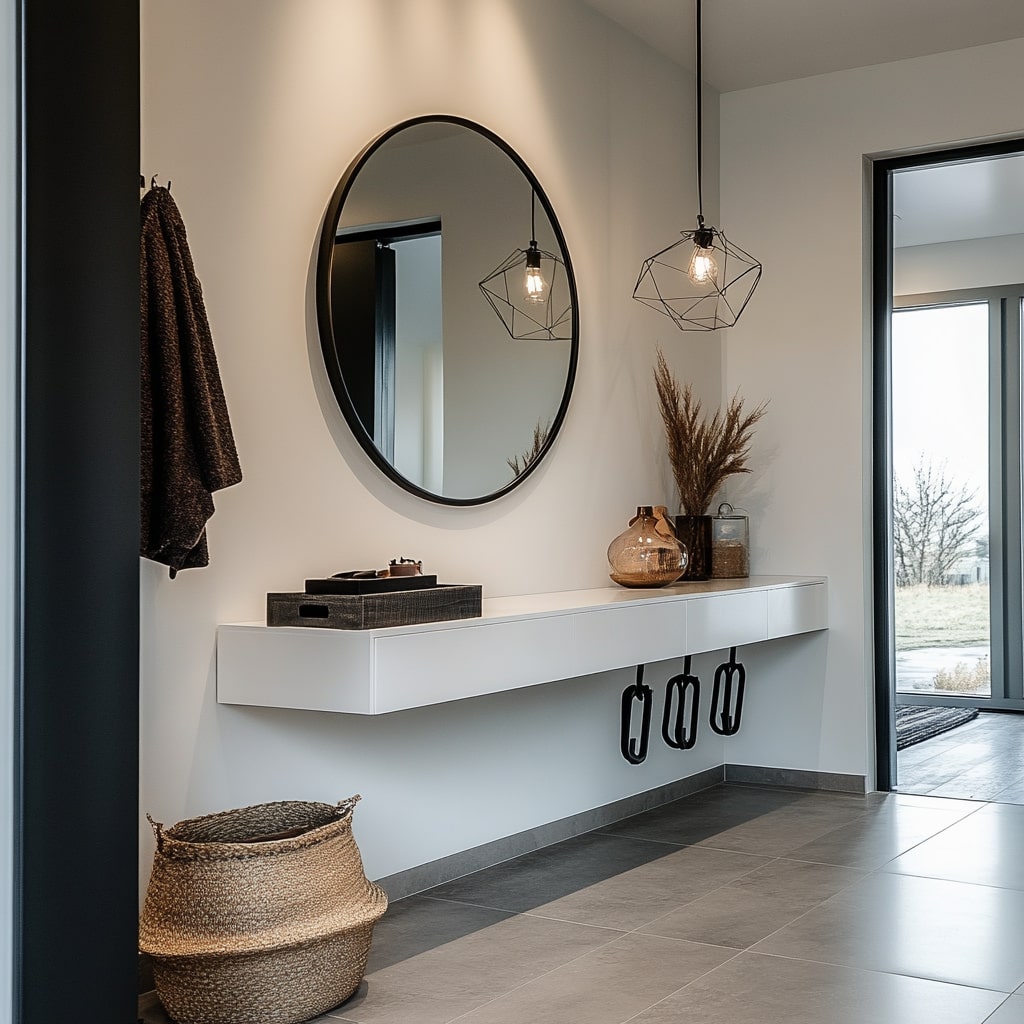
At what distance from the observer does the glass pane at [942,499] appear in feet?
20.7

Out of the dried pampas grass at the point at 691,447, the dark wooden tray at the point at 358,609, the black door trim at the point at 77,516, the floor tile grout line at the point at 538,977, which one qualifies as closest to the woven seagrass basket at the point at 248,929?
the floor tile grout line at the point at 538,977

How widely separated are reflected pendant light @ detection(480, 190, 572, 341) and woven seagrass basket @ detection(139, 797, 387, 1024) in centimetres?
159

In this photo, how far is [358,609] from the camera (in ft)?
7.87

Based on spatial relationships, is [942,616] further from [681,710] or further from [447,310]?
[447,310]

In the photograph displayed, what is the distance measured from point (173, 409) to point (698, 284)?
236 centimetres

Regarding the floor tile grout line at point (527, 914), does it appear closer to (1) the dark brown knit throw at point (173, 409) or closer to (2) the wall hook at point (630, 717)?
(2) the wall hook at point (630, 717)

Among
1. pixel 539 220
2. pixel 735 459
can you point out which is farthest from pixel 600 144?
pixel 735 459

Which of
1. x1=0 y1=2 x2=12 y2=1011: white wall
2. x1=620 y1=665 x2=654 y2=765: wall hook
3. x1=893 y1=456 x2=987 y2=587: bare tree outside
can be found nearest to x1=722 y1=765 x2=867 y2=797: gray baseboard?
x1=620 y1=665 x2=654 y2=765: wall hook

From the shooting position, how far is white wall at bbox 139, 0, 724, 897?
2.50m

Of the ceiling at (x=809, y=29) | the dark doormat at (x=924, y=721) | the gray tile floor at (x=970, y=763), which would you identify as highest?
the ceiling at (x=809, y=29)

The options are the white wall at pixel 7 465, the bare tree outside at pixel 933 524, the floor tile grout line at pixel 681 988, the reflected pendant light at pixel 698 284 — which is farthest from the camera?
the bare tree outside at pixel 933 524

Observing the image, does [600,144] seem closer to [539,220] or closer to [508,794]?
[539,220]

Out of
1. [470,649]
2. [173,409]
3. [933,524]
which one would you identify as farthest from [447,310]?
[933,524]

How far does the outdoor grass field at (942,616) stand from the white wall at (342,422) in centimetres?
270
